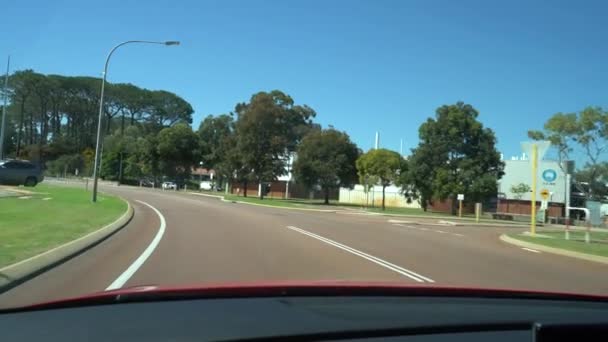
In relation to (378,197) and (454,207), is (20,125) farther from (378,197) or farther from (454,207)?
(454,207)

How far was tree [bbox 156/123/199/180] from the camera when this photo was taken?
90.0 meters

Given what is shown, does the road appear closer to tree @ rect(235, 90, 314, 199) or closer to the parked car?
tree @ rect(235, 90, 314, 199)

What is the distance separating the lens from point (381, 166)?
61.5 m

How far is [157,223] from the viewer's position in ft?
73.6

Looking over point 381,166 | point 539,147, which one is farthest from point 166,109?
point 539,147

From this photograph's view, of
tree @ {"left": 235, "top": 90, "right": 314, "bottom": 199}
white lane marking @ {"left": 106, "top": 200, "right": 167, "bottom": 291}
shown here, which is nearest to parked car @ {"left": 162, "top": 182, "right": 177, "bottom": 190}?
tree @ {"left": 235, "top": 90, "right": 314, "bottom": 199}

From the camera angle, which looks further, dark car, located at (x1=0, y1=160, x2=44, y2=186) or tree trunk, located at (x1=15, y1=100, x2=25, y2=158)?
tree trunk, located at (x1=15, y1=100, x2=25, y2=158)

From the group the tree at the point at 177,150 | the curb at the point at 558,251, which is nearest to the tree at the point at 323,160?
the tree at the point at 177,150

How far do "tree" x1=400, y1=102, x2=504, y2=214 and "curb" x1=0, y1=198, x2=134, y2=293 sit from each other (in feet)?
147

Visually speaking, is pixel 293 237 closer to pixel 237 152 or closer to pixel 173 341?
pixel 173 341

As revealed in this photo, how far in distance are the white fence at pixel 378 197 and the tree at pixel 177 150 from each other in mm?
25246

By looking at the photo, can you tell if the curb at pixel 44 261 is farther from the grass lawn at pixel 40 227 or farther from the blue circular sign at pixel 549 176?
the blue circular sign at pixel 549 176

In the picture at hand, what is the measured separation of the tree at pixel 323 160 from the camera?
63.1m

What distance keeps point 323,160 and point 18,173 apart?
107 feet
